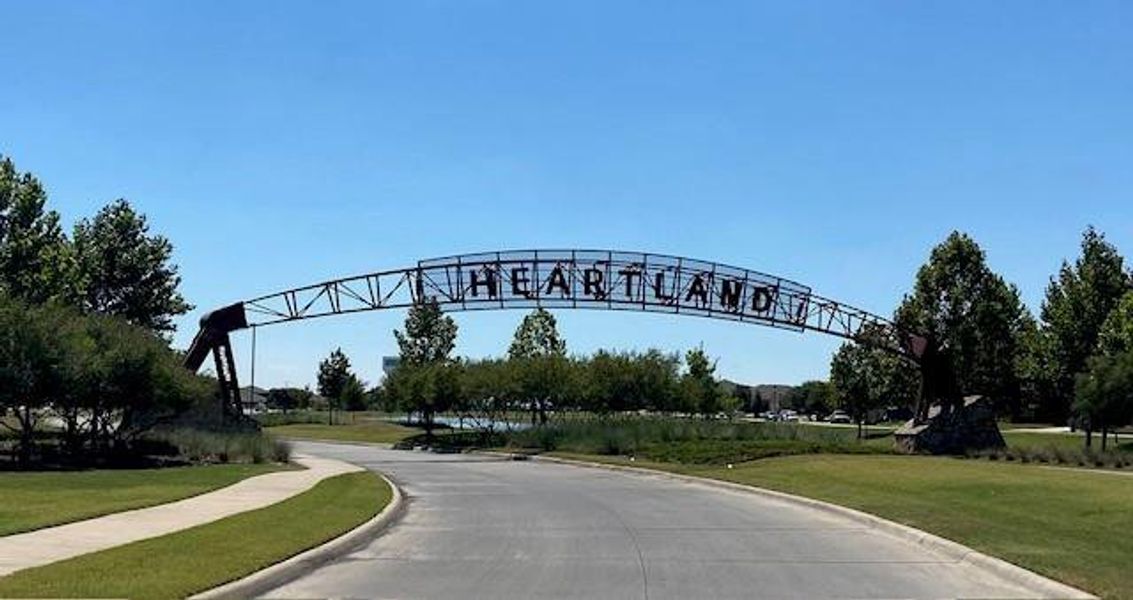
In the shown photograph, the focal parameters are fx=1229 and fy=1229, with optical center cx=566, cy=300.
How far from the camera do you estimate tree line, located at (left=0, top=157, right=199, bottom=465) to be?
30.7 m

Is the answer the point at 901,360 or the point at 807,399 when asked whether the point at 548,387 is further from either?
the point at 807,399

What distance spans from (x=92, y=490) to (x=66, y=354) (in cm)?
956

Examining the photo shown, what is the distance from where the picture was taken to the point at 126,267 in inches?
2432

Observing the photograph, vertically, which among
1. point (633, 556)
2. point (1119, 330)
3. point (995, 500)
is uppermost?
point (1119, 330)

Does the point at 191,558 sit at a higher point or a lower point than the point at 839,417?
lower

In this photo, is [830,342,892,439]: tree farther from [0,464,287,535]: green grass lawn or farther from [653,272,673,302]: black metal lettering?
[0,464,287,535]: green grass lawn

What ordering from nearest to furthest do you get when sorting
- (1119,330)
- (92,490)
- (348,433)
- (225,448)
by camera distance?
1. (92,490)
2. (225,448)
3. (1119,330)
4. (348,433)

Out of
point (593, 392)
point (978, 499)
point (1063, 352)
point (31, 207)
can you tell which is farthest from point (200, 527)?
point (1063, 352)

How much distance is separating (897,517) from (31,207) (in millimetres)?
40487

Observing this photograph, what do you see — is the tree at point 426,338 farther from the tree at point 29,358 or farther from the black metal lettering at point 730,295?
the tree at point 29,358

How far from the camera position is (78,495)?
21281mm

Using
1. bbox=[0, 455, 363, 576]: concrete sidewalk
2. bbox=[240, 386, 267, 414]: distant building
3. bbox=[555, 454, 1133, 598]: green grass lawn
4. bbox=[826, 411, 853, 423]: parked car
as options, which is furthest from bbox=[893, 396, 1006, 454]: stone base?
bbox=[240, 386, 267, 414]: distant building

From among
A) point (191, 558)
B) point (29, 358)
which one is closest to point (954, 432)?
point (29, 358)

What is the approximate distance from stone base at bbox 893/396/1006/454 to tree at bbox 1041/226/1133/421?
21588 millimetres
